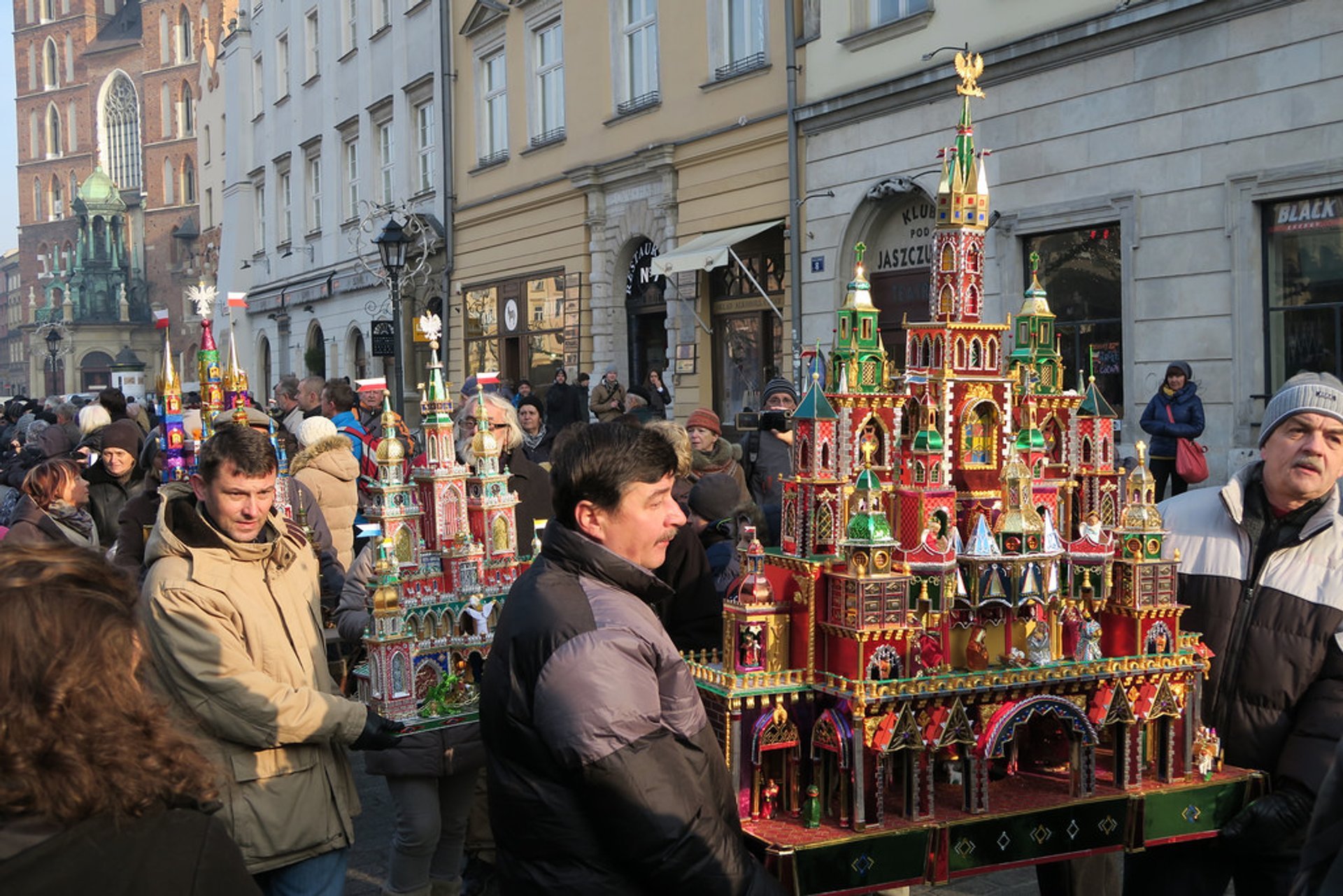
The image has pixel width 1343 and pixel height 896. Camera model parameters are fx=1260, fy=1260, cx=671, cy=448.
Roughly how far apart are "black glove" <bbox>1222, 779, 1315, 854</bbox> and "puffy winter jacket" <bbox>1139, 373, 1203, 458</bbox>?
796cm

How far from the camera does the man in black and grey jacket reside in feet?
7.95

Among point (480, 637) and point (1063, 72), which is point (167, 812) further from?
point (1063, 72)

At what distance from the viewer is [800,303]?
1617cm

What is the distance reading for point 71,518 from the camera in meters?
6.15

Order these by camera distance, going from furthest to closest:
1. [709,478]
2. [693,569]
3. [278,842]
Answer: [709,478] → [693,569] → [278,842]

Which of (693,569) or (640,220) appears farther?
(640,220)

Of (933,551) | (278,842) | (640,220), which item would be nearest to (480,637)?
(278,842)

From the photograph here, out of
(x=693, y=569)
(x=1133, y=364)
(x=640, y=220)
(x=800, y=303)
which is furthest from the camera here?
(x=640, y=220)

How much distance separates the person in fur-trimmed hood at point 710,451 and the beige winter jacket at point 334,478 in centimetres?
209

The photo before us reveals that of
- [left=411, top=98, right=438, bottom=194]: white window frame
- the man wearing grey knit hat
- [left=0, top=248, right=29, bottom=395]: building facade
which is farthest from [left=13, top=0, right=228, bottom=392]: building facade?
the man wearing grey knit hat

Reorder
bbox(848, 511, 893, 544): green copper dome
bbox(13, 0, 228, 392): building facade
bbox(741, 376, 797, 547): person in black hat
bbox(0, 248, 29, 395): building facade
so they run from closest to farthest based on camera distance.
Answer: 1. bbox(848, 511, 893, 544): green copper dome
2. bbox(741, 376, 797, 547): person in black hat
3. bbox(13, 0, 228, 392): building facade
4. bbox(0, 248, 29, 395): building facade

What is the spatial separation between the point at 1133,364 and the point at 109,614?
38.7 ft

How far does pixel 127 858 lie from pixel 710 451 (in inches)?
206

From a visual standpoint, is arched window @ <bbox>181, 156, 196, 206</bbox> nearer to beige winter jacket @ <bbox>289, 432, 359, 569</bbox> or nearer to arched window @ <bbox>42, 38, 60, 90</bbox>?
arched window @ <bbox>42, 38, 60, 90</bbox>
